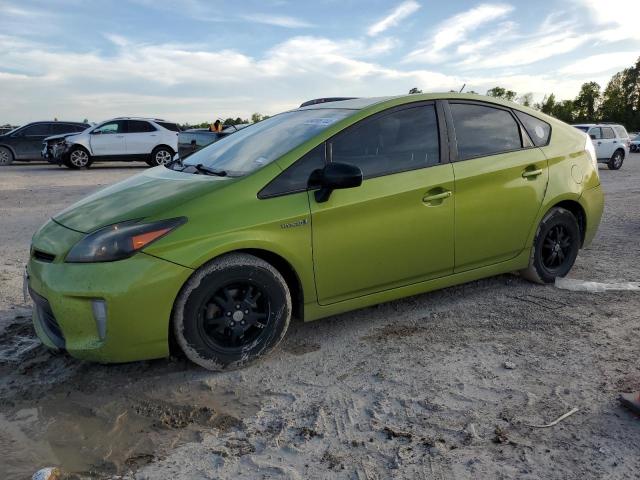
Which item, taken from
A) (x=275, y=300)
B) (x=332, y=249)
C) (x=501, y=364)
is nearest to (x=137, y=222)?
(x=275, y=300)

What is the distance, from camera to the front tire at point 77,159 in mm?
18252

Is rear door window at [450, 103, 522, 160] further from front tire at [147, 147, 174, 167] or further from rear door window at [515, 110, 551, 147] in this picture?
front tire at [147, 147, 174, 167]

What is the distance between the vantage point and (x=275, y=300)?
3.49 m

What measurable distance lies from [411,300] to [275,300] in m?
1.54

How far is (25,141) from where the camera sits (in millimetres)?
20562

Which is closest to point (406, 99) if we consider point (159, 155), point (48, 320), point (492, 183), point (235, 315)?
point (492, 183)

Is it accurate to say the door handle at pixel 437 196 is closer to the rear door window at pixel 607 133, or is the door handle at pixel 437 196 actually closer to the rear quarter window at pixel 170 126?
the rear quarter window at pixel 170 126

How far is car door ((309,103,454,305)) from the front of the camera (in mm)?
3625

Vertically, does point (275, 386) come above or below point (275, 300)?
below

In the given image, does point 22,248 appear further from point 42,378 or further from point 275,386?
point 275,386

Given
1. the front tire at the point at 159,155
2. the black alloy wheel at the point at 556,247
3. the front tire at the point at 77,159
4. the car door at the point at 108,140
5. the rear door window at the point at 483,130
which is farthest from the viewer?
the front tire at the point at 159,155

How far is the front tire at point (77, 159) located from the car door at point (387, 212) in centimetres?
1662

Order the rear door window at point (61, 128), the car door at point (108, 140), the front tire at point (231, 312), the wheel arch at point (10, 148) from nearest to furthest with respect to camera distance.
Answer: the front tire at point (231, 312), the car door at point (108, 140), the wheel arch at point (10, 148), the rear door window at point (61, 128)

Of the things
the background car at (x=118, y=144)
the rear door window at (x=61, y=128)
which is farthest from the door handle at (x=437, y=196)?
the rear door window at (x=61, y=128)
